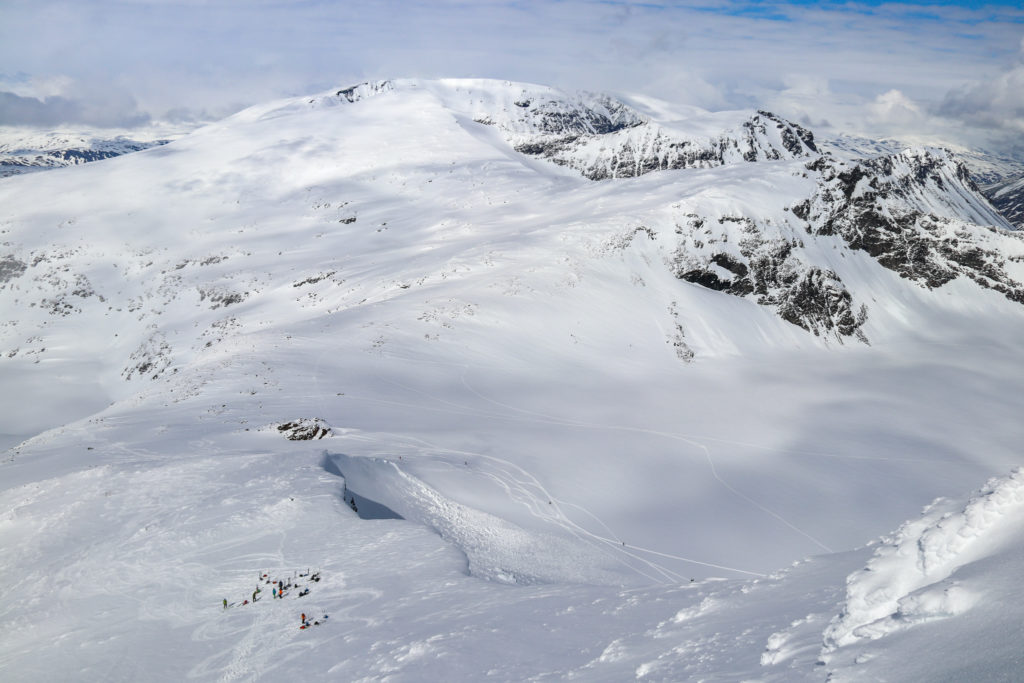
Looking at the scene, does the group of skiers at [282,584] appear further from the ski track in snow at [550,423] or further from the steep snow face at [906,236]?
the steep snow face at [906,236]

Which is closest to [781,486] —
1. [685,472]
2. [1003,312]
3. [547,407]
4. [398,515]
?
[685,472]

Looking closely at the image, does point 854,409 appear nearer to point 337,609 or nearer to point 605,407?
point 605,407

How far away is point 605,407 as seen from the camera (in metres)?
43.2

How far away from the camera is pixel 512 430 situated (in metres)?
36.5

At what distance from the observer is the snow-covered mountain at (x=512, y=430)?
1241 cm

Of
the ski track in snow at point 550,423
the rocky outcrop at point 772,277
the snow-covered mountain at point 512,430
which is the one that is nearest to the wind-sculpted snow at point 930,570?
the snow-covered mountain at point 512,430

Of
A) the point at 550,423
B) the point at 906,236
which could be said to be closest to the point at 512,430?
the point at 550,423

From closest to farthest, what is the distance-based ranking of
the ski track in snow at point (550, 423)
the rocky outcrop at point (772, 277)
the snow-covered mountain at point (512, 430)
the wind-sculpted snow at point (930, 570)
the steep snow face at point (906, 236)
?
the wind-sculpted snow at point (930, 570), the snow-covered mountain at point (512, 430), the ski track in snow at point (550, 423), the rocky outcrop at point (772, 277), the steep snow face at point (906, 236)

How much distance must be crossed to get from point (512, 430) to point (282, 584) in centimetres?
2086

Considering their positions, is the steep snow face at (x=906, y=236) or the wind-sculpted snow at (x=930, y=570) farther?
the steep snow face at (x=906, y=236)

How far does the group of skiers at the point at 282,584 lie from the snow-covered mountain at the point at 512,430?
22 cm

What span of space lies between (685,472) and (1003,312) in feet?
234

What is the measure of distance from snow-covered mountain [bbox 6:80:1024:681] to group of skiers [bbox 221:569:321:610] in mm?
220

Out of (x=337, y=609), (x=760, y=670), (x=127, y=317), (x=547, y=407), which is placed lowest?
(x=127, y=317)
